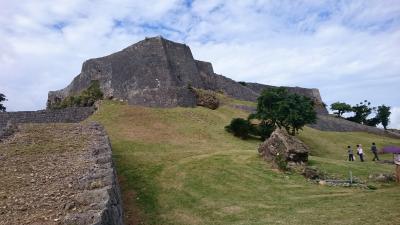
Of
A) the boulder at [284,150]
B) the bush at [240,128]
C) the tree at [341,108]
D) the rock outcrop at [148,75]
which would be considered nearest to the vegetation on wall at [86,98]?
the rock outcrop at [148,75]

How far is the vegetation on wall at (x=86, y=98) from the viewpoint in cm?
3488

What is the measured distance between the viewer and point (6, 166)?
382 inches

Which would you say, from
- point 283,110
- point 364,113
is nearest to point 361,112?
point 364,113

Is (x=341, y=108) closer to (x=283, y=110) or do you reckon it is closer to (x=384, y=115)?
(x=384, y=115)

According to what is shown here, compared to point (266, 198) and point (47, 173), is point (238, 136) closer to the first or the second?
point (266, 198)

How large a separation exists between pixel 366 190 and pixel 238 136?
14.2 metres

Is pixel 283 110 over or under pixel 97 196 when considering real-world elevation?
over

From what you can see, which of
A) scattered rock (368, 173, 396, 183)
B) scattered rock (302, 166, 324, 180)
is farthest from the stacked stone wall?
scattered rock (368, 173, 396, 183)

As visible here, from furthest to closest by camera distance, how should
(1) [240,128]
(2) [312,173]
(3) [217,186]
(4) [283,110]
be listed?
(4) [283,110]
(1) [240,128]
(2) [312,173]
(3) [217,186]

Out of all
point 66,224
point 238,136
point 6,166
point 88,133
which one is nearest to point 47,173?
point 6,166

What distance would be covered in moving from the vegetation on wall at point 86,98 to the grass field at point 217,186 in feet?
23.0

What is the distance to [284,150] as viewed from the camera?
19.0 metres

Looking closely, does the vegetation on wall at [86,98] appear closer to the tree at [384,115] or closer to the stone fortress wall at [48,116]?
the stone fortress wall at [48,116]

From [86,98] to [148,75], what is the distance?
544cm
